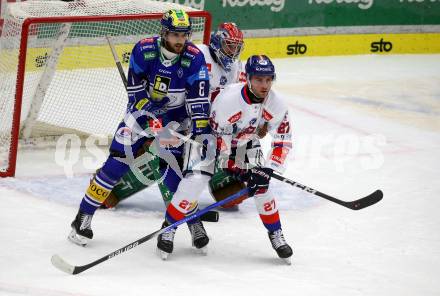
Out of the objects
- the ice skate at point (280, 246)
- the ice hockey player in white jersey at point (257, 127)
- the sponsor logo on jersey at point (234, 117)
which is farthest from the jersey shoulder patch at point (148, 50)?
the ice skate at point (280, 246)

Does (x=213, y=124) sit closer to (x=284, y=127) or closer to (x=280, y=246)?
(x=284, y=127)

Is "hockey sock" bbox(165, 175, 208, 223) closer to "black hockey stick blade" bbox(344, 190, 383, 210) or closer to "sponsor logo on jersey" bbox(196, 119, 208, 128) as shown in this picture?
"sponsor logo on jersey" bbox(196, 119, 208, 128)

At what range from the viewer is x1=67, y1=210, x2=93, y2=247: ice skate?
5203 millimetres

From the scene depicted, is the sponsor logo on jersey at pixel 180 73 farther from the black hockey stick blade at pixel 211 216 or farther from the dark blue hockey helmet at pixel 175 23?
the black hockey stick blade at pixel 211 216

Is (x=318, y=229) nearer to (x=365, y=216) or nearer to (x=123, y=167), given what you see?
(x=365, y=216)

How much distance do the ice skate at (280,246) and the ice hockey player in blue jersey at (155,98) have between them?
0.36 meters

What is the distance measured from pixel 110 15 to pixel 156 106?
1338 mm

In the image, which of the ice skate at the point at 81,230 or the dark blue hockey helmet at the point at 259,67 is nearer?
the dark blue hockey helmet at the point at 259,67

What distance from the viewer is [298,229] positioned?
579 centimetres

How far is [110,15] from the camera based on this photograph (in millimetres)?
6562

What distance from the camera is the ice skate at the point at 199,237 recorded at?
5.18 meters

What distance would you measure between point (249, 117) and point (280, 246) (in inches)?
27.9

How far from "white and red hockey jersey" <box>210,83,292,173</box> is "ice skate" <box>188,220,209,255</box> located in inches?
18.4

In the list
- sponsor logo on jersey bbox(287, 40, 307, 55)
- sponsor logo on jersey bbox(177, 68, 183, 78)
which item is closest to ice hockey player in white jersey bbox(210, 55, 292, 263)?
sponsor logo on jersey bbox(177, 68, 183, 78)
